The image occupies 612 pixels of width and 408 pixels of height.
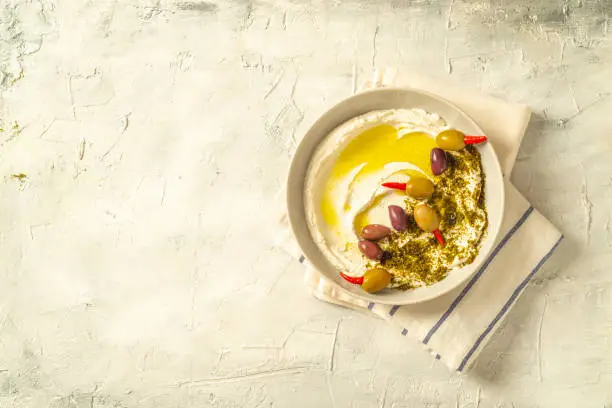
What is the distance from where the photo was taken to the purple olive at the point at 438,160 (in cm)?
103

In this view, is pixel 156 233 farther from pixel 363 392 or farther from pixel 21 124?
pixel 363 392

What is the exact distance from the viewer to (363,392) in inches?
45.7

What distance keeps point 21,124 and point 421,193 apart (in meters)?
0.90

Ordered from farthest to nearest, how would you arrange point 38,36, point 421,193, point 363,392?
1. point 38,36
2. point 363,392
3. point 421,193

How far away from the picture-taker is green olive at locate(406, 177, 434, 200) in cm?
103

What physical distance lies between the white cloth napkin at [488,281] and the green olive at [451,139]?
98mm

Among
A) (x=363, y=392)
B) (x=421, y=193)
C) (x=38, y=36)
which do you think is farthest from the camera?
(x=38, y=36)

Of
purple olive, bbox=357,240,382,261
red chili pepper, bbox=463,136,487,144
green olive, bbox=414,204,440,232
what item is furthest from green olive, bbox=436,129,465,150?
purple olive, bbox=357,240,382,261

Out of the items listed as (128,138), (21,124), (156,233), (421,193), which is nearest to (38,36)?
(21,124)

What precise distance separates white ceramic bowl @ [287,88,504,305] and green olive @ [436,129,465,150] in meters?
0.03

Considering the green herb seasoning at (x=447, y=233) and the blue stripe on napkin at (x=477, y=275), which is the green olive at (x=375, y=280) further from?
the blue stripe on napkin at (x=477, y=275)

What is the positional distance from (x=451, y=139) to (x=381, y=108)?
0.15 m

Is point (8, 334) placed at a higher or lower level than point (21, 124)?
lower

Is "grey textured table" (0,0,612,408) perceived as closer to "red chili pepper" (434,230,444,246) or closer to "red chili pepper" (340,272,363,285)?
"red chili pepper" (340,272,363,285)
